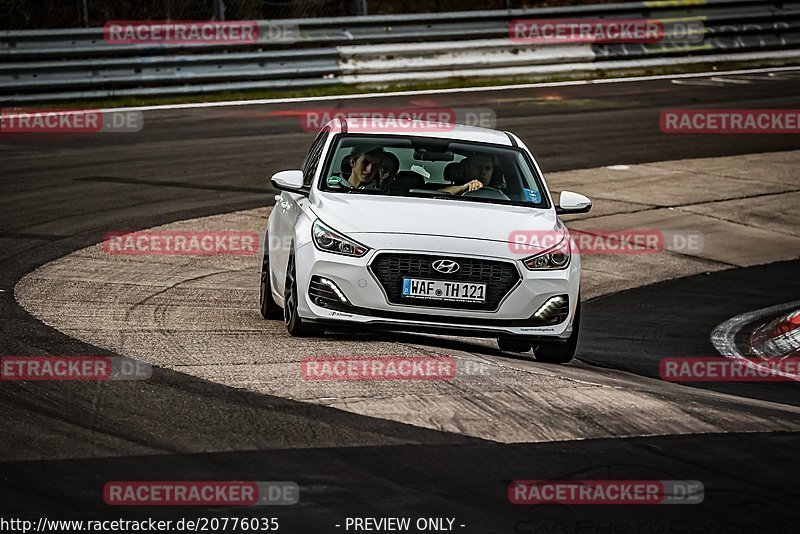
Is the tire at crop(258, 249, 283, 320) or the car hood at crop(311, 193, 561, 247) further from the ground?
the car hood at crop(311, 193, 561, 247)

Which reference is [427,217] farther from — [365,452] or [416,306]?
[365,452]

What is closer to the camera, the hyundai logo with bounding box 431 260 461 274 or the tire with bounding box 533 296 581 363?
the hyundai logo with bounding box 431 260 461 274

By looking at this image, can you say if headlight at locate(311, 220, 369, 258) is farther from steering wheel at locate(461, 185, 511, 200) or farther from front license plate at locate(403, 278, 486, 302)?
steering wheel at locate(461, 185, 511, 200)

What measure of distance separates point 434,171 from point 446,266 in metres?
1.66

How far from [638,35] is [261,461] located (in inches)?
892

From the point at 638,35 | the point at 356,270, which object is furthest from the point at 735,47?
the point at 356,270

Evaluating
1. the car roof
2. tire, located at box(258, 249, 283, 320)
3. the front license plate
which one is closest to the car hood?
the front license plate

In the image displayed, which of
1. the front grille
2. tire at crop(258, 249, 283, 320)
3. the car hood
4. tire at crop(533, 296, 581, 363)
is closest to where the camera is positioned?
the front grille

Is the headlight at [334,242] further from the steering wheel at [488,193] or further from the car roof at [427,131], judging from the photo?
the car roof at [427,131]

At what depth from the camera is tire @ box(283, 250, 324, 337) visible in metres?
9.66

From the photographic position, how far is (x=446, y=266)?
9305mm

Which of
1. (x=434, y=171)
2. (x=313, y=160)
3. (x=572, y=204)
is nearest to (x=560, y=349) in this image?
→ (x=572, y=204)

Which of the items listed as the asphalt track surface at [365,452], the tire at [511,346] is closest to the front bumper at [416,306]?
the tire at [511,346]

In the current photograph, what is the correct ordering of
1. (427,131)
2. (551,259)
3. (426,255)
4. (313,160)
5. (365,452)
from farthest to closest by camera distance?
(313,160), (427,131), (551,259), (426,255), (365,452)
